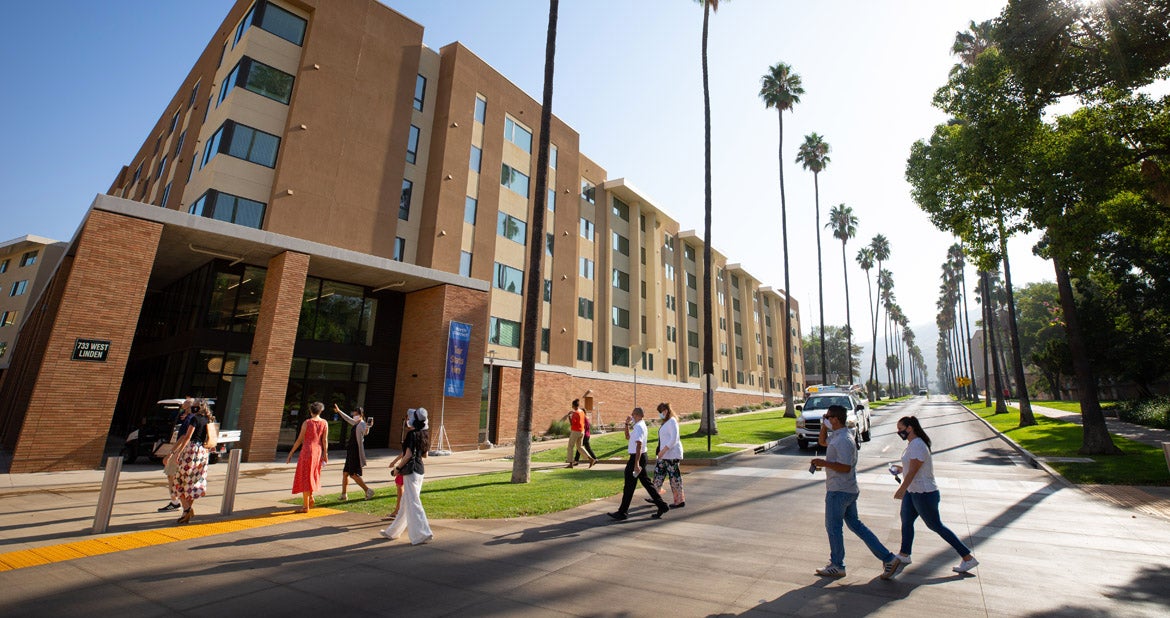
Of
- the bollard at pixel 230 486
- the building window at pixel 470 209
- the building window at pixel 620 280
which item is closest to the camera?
the bollard at pixel 230 486

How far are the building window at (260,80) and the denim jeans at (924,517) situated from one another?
26091mm

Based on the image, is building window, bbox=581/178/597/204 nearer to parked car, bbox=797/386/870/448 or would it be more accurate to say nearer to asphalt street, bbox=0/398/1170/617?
parked car, bbox=797/386/870/448

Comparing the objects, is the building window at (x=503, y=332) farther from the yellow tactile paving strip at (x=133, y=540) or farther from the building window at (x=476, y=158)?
the yellow tactile paving strip at (x=133, y=540)

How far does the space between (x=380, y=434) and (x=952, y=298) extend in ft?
338

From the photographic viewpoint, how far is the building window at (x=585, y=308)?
3511 cm

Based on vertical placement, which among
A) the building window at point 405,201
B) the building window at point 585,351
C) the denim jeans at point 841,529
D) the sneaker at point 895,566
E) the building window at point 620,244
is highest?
the building window at point 620,244

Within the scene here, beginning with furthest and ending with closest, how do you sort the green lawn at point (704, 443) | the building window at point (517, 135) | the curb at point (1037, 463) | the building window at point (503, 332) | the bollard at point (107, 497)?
the building window at point (517, 135) < the building window at point (503, 332) < the green lawn at point (704, 443) < the curb at point (1037, 463) < the bollard at point (107, 497)

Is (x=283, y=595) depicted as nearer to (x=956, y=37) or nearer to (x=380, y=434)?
(x=380, y=434)

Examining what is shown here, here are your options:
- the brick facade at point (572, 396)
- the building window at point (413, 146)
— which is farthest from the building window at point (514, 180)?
the brick facade at point (572, 396)

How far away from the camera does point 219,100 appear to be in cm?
2302

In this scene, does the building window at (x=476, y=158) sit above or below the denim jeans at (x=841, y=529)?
above

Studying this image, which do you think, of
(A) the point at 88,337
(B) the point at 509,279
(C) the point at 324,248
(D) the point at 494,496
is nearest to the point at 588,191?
(B) the point at 509,279

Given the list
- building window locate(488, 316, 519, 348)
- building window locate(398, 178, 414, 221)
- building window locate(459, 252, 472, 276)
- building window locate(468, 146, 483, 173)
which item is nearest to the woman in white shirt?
building window locate(488, 316, 519, 348)

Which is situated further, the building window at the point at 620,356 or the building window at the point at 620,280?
the building window at the point at 620,280
